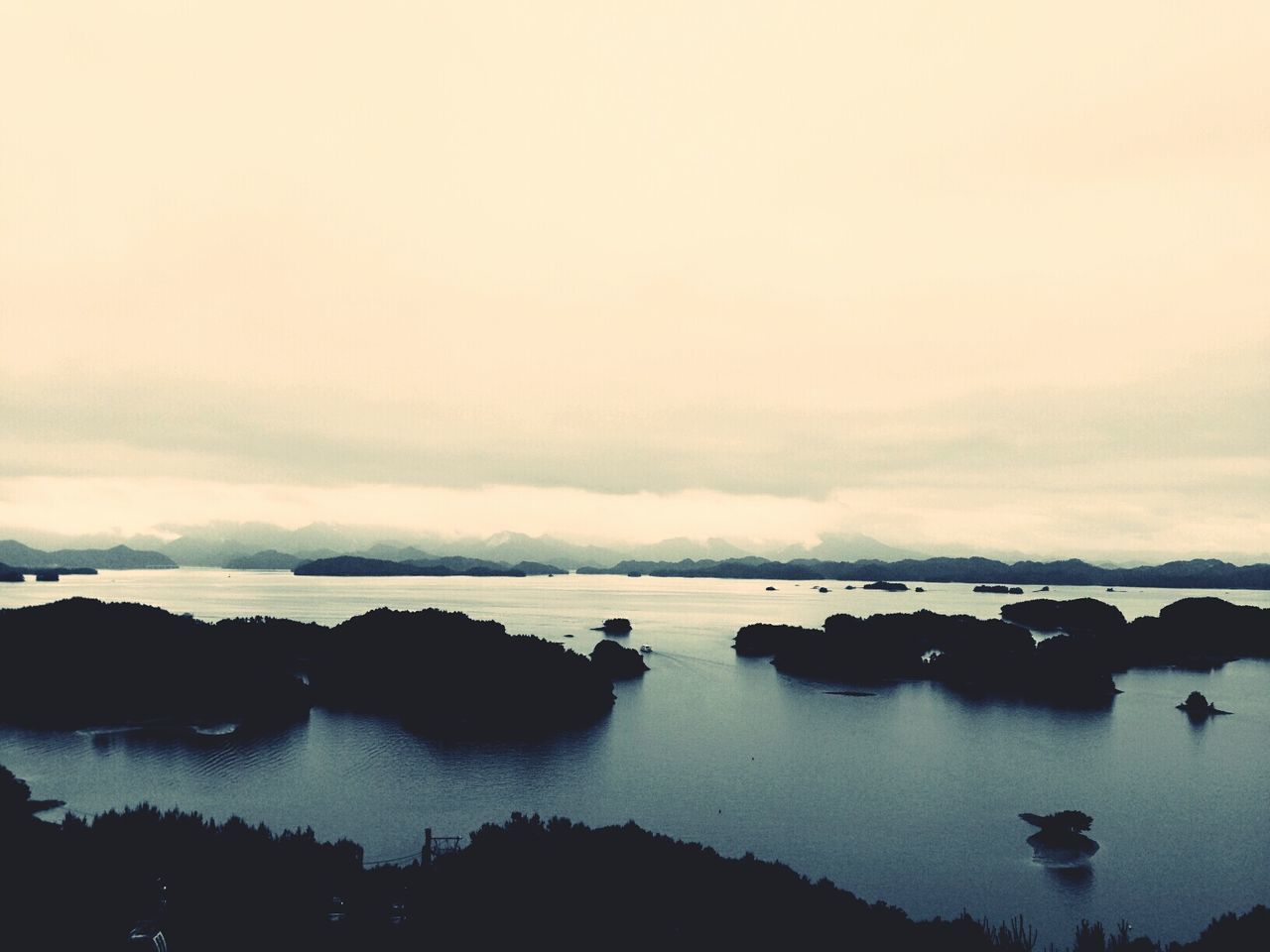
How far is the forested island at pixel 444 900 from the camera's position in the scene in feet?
95.2

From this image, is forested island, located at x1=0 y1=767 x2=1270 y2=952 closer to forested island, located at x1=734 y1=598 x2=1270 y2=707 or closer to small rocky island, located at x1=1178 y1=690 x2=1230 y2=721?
small rocky island, located at x1=1178 y1=690 x2=1230 y2=721

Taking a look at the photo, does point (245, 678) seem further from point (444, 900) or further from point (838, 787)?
point (444, 900)

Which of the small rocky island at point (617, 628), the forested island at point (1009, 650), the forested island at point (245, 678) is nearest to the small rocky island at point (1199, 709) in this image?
the forested island at point (1009, 650)

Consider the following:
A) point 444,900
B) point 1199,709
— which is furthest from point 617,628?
point 444,900

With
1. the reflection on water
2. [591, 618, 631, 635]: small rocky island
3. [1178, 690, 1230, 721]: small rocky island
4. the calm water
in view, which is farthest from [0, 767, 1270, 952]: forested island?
[591, 618, 631, 635]: small rocky island

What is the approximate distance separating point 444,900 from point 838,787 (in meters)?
37.5

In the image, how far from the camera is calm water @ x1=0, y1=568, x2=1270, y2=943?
42.4 metres

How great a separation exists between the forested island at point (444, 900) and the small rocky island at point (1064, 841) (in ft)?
30.0

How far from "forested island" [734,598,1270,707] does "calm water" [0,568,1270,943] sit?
51.8 feet

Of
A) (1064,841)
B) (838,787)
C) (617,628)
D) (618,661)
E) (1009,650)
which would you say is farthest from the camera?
(617,628)

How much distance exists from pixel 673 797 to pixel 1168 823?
33.3 m

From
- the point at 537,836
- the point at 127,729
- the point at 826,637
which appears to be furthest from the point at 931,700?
the point at 127,729

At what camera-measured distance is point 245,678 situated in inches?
3378

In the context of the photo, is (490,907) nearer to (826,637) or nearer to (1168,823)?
(1168,823)
